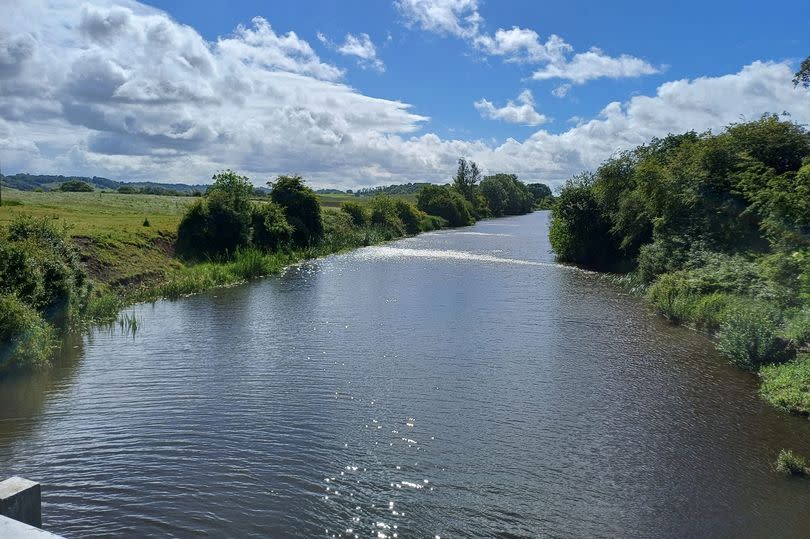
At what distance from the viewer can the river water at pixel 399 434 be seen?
9578 mm

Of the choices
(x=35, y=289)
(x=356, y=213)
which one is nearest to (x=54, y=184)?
(x=356, y=213)

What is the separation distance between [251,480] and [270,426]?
8.24ft

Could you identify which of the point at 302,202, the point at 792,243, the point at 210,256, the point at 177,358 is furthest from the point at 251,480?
the point at 302,202

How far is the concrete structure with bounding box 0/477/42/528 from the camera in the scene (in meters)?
4.69

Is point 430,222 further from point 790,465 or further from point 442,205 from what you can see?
point 790,465

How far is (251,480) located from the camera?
34.6 ft

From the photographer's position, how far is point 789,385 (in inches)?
583

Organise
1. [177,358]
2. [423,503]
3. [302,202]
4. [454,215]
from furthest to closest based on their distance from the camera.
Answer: [454,215] < [302,202] < [177,358] < [423,503]

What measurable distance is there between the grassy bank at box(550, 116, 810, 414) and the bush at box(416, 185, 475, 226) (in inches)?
2503

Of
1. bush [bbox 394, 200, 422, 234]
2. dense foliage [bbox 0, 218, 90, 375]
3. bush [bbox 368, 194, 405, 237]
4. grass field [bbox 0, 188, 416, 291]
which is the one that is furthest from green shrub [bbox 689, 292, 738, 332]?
bush [bbox 394, 200, 422, 234]

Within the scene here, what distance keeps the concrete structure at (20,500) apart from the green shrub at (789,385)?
603 inches

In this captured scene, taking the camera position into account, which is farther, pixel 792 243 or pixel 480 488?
pixel 792 243

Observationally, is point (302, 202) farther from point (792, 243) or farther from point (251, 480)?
point (251, 480)

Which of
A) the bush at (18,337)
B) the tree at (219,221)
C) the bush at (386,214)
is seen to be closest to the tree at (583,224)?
the tree at (219,221)
